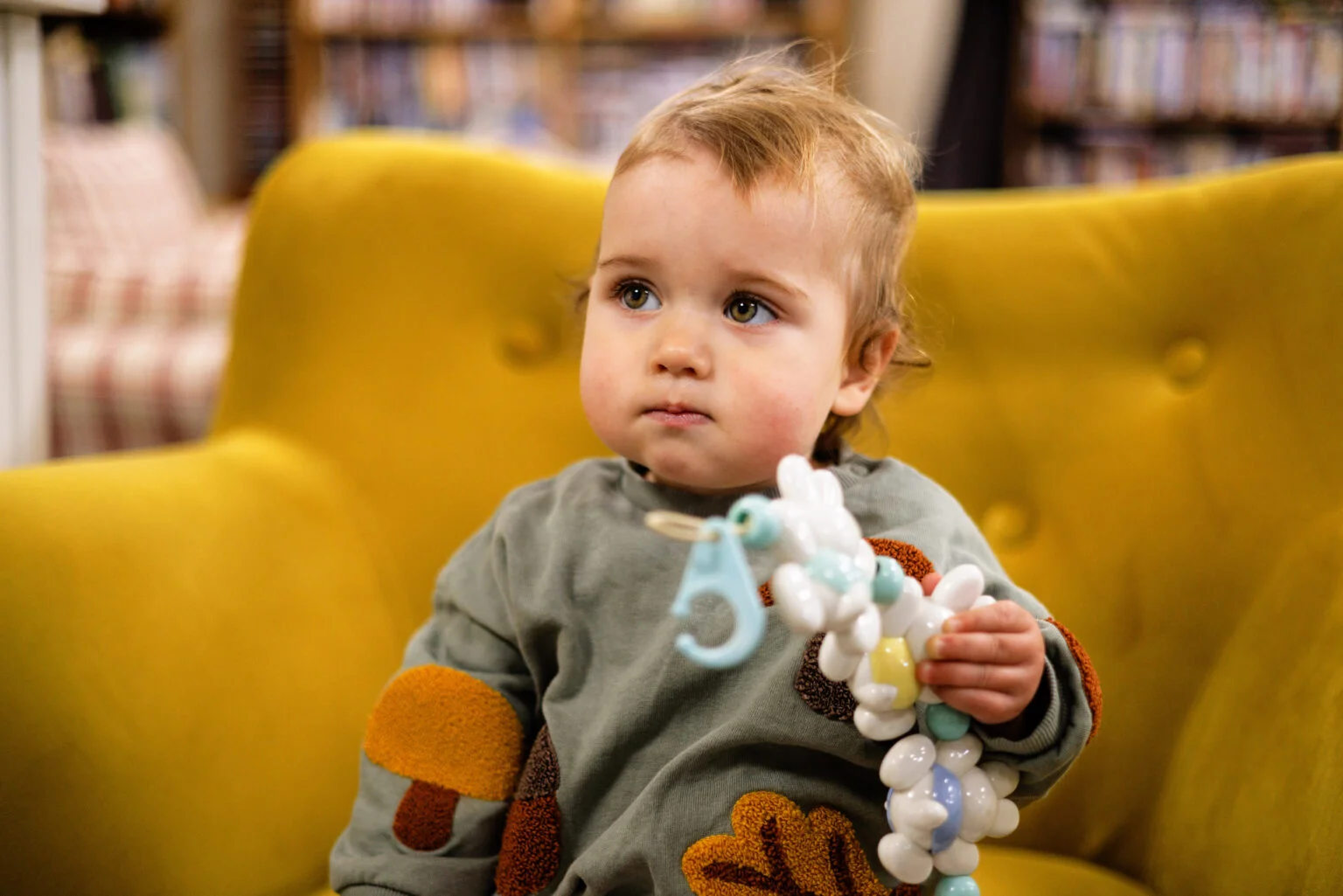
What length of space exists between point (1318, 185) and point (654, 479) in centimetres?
56

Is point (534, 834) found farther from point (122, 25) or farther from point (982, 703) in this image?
point (122, 25)

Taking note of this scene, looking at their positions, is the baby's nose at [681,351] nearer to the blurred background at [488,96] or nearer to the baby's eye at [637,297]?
the baby's eye at [637,297]

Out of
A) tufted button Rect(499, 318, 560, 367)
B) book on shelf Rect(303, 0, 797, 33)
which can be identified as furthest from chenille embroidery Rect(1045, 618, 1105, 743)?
book on shelf Rect(303, 0, 797, 33)

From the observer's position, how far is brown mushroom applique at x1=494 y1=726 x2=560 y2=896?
0.79m

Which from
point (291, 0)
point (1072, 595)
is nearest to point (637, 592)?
point (1072, 595)

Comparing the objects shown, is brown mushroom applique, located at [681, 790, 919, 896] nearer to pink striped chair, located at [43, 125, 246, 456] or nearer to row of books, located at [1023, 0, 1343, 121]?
pink striped chair, located at [43, 125, 246, 456]

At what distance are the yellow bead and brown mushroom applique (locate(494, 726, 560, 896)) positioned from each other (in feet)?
0.97

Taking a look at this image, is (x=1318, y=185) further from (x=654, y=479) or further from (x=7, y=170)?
(x=7, y=170)

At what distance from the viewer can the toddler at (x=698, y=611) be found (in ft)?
2.30

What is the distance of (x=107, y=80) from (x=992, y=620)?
477 cm

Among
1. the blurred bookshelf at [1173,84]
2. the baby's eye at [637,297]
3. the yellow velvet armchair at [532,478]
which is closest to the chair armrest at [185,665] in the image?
the yellow velvet armchair at [532,478]

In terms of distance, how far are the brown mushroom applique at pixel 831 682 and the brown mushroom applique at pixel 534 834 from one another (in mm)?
186

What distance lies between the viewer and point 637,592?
0.81 metres

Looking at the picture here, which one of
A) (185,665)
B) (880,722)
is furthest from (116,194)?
(880,722)
